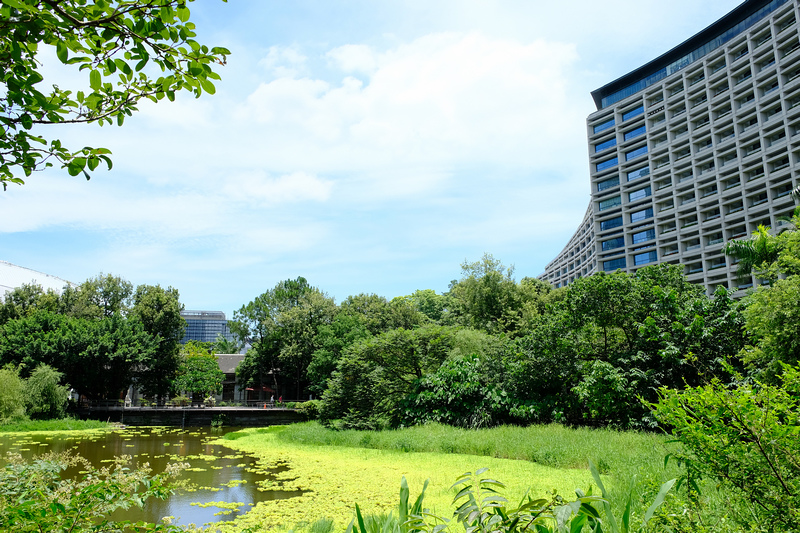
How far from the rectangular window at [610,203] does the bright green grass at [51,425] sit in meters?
50.0

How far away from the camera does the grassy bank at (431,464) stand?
747 centimetres

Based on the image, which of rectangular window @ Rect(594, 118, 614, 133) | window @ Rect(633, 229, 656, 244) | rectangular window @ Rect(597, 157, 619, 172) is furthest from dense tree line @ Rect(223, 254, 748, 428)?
rectangular window @ Rect(594, 118, 614, 133)

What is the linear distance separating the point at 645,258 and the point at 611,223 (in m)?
5.74

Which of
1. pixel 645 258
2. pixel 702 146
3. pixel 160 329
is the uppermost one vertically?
pixel 702 146

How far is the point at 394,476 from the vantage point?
1006cm

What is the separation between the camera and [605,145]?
177 feet

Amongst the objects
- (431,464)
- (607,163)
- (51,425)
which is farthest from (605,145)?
(51,425)

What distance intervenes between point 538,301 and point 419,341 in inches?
517

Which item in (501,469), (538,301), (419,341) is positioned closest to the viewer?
(501,469)

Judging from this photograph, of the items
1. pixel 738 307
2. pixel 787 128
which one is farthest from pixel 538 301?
pixel 787 128

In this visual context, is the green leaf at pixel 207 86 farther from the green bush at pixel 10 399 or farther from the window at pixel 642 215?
the window at pixel 642 215

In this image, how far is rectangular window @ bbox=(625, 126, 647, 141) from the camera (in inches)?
1982

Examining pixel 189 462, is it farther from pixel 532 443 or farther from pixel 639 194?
pixel 639 194

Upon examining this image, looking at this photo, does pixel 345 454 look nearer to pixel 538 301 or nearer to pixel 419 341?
pixel 419 341
